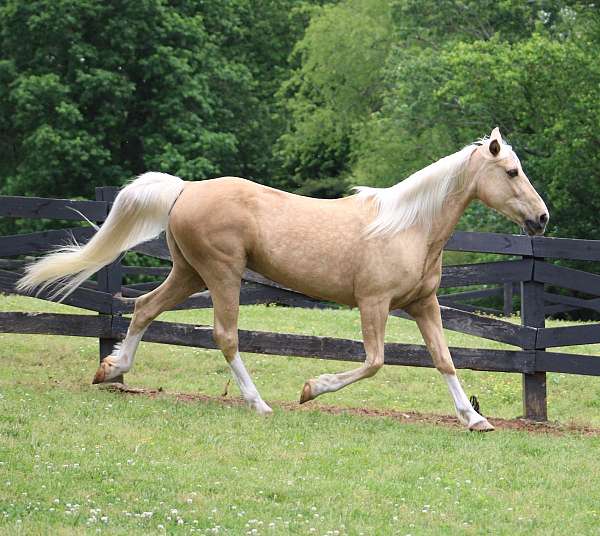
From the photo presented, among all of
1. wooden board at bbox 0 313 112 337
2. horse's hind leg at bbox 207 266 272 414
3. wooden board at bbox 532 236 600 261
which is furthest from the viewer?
wooden board at bbox 0 313 112 337

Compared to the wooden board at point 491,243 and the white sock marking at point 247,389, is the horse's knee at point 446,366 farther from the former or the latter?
the white sock marking at point 247,389

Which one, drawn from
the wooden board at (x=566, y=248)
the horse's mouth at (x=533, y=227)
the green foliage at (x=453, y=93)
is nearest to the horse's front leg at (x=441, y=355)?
the horse's mouth at (x=533, y=227)

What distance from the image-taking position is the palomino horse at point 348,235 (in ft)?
28.3

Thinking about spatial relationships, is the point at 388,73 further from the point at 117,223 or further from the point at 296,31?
the point at 117,223

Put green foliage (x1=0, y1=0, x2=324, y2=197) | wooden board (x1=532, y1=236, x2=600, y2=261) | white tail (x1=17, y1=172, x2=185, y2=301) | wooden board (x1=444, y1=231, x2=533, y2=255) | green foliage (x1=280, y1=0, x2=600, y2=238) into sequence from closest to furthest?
1. white tail (x1=17, y1=172, x2=185, y2=301)
2. wooden board (x1=532, y1=236, x2=600, y2=261)
3. wooden board (x1=444, y1=231, x2=533, y2=255)
4. green foliage (x1=280, y1=0, x2=600, y2=238)
5. green foliage (x1=0, y1=0, x2=324, y2=197)

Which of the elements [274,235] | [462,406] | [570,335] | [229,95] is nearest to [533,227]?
[570,335]

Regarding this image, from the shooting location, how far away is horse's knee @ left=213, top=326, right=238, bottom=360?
886 cm

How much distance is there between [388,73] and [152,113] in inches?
324

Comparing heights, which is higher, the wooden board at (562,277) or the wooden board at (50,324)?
the wooden board at (562,277)

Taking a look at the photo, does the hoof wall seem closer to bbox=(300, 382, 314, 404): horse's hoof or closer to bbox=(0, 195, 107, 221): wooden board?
bbox=(0, 195, 107, 221): wooden board

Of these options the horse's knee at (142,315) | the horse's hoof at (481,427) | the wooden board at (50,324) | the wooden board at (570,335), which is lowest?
the wooden board at (50,324)

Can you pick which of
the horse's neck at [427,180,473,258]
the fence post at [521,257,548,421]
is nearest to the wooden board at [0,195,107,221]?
the horse's neck at [427,180,473,258]

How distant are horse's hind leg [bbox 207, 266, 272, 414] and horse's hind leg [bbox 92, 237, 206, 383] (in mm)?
429

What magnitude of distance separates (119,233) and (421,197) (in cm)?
254
